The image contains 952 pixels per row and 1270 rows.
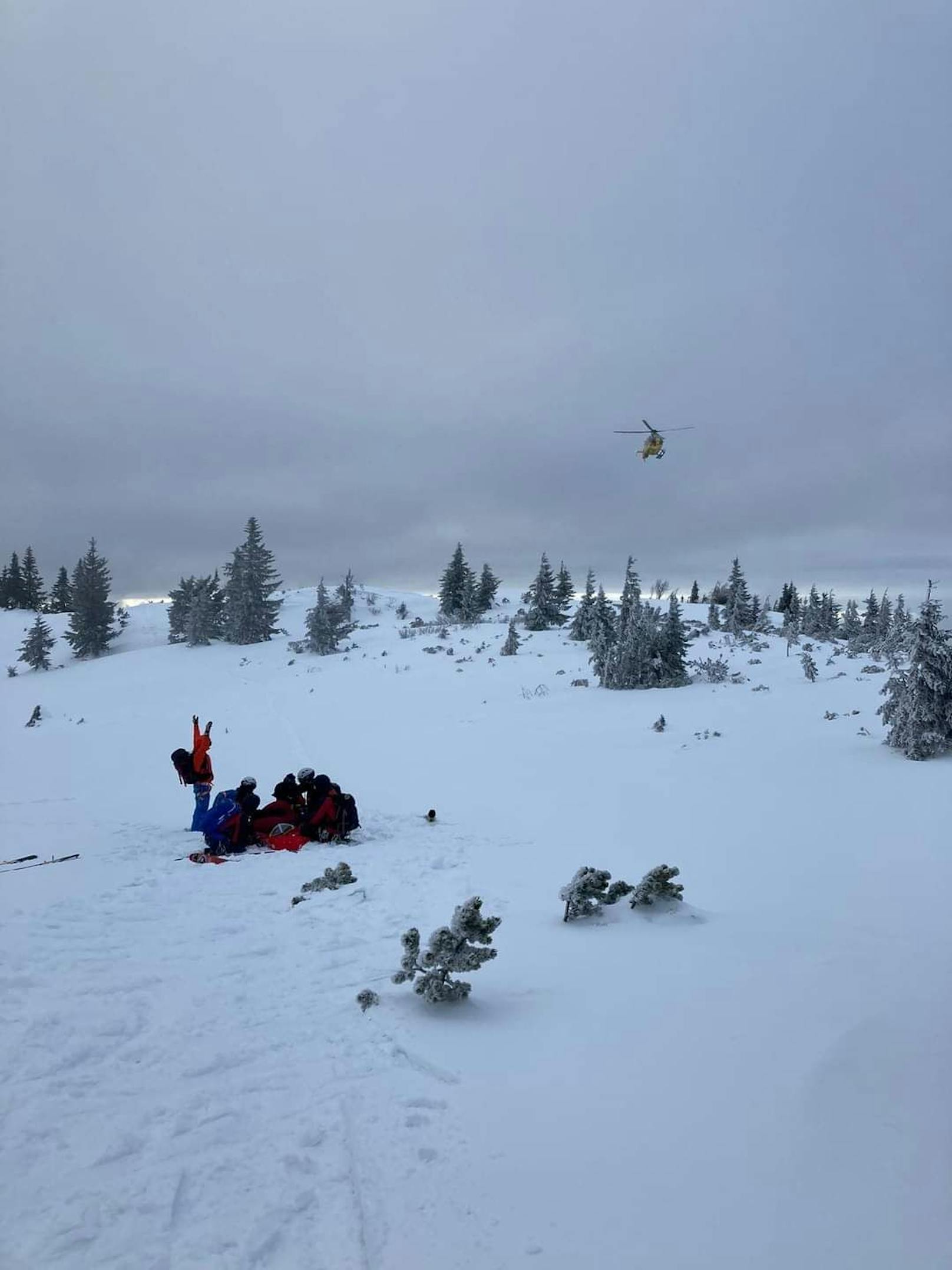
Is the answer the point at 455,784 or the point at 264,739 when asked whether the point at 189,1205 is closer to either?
the point at 455,784

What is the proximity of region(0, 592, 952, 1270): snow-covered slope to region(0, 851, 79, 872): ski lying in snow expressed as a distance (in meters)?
0.33

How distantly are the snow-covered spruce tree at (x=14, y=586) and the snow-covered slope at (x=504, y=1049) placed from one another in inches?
3001

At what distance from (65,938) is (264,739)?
1520cm

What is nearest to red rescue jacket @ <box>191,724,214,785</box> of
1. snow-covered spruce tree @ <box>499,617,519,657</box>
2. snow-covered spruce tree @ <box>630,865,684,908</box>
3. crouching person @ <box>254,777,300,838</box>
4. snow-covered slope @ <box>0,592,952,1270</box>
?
snow-covered slope @ <box>0,592,952,1270</box>

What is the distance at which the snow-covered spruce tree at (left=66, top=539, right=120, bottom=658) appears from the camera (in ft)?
152

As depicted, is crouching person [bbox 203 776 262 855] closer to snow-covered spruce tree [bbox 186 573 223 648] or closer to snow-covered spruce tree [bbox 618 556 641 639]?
snow-covered spruce tree [bbox 618 556 641 639]

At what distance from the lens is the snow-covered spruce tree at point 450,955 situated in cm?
476

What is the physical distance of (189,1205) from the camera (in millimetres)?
2936

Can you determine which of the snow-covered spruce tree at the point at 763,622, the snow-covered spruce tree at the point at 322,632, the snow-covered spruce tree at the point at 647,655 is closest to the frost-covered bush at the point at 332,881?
the snow-covered spruce tree at the point at 647,655

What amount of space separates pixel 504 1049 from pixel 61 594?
3408 inches

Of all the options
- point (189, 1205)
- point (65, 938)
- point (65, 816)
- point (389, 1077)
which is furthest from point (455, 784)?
point (189, 1205)

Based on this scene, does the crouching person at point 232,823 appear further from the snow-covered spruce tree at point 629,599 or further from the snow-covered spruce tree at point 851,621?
the snow-covered spruce tree at point 851,621

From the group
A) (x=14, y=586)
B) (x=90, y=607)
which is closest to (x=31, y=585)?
(x=14, y=586)

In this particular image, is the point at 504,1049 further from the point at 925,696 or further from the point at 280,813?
the point at 925,696
